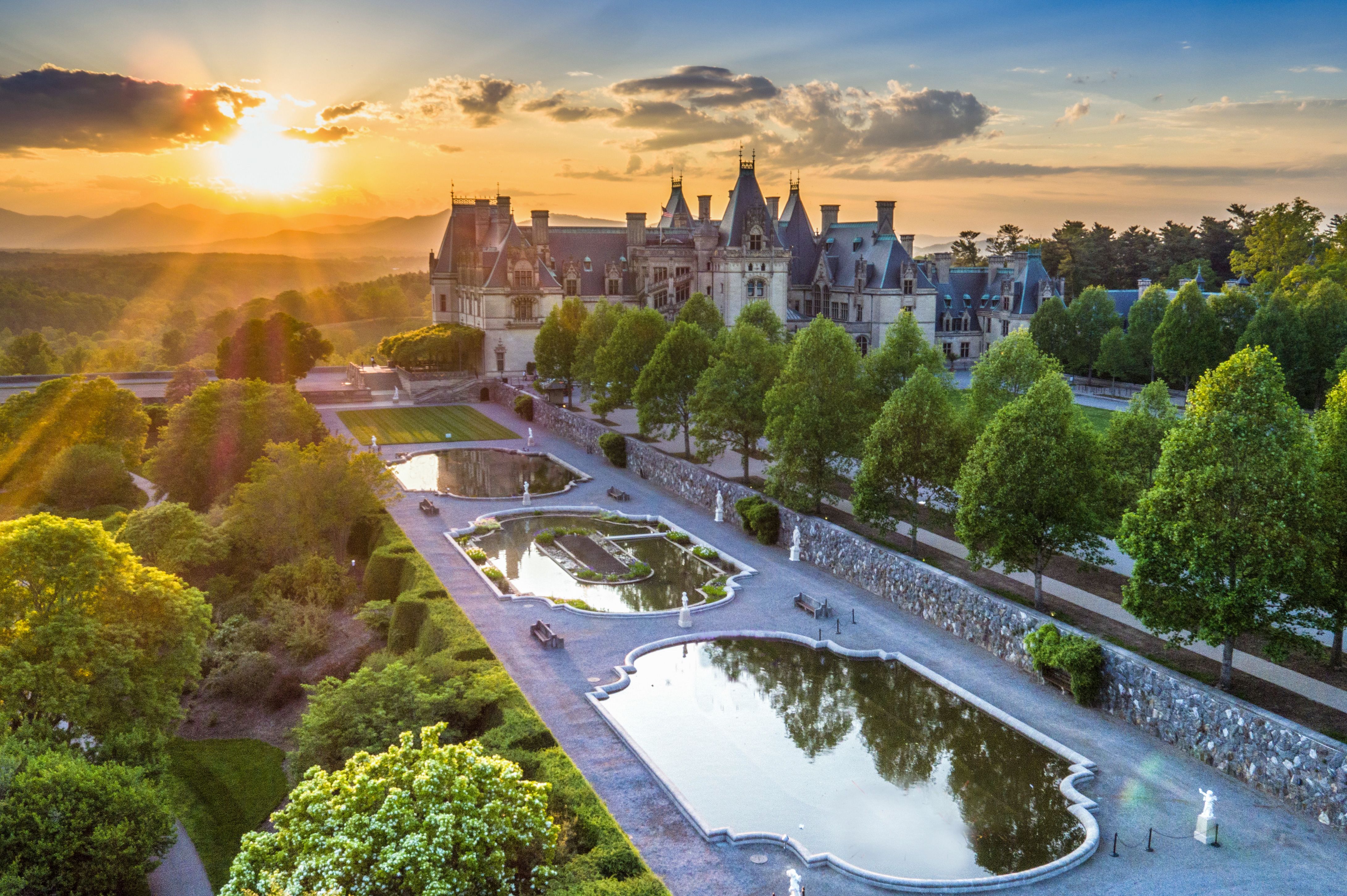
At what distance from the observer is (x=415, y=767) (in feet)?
56.1

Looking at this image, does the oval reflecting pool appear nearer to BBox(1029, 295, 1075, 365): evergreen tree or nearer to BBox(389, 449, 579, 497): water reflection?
BBox(389, 449, 579, 497): water reflection

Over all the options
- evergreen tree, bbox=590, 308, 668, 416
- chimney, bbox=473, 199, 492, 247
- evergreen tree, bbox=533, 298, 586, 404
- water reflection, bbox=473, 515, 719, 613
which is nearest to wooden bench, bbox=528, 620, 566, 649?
water reflection, bbox=473, 515, 719, 613

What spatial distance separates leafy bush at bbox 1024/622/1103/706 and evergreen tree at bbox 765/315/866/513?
1461cm

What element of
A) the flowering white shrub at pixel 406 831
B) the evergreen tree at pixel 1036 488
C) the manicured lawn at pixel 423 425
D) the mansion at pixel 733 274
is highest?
the mansion at pixel 733 274

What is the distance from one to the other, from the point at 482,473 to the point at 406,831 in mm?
42059

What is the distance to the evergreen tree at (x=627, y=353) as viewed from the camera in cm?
6206

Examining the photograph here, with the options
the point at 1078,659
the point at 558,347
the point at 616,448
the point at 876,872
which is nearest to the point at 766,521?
the point at 1078,659

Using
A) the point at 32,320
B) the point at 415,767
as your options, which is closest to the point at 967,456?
the point at 415,767

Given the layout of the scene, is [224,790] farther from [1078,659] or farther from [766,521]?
[1078,659]

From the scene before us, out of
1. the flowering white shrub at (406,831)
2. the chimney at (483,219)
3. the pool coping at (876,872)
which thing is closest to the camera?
the flowering white shrub at (406,831)

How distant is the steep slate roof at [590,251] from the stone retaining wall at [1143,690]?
51204mm

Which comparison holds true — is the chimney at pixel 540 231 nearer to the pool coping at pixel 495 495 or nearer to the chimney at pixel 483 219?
the chimney at pixel 483 219

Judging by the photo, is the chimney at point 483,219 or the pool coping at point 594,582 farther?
the chimney at point 483,219

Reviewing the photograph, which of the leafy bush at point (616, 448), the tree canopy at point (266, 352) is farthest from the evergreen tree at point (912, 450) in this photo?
the tree canopy at point (266, 352)
